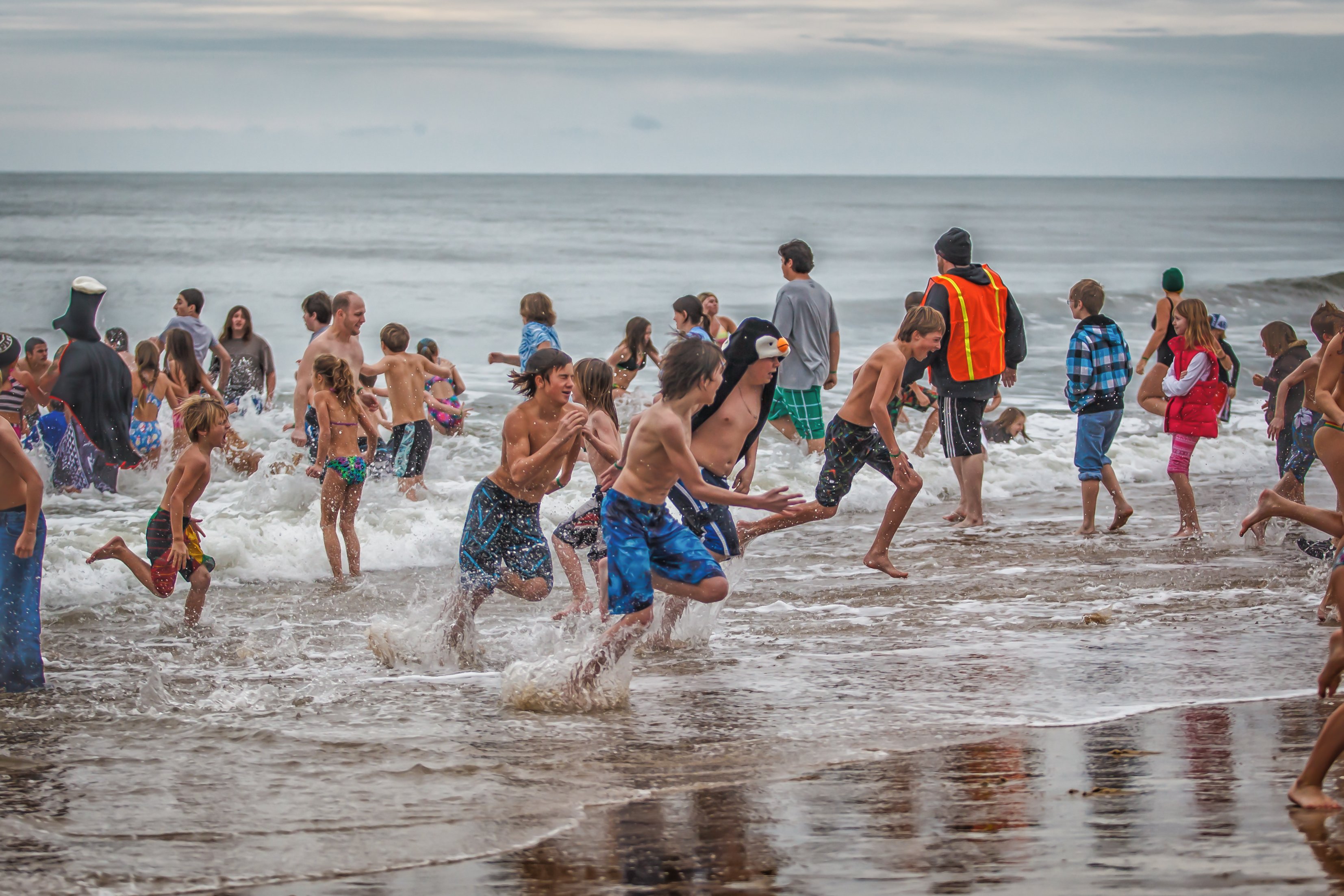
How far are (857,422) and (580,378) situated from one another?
70.7 inches

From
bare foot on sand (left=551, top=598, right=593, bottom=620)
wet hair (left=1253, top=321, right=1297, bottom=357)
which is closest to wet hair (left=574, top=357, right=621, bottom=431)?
bare foot on sand (left=551, top=598, right=593, bottom=620)

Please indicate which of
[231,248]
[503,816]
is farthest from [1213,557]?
[231,248]

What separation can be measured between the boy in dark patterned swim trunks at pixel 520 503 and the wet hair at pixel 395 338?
3.91 metres

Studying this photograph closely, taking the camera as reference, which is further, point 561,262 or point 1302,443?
point 561,262

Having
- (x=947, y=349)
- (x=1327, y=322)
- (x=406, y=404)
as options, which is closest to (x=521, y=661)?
(x=947, y=349)

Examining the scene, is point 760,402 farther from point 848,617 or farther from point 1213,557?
point 1213,557

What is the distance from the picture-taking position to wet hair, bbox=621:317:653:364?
11.1 m

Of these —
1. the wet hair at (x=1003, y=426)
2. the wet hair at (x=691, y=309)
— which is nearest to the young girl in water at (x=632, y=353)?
the wet hair at (x=691, y=309)

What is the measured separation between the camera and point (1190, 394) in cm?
881

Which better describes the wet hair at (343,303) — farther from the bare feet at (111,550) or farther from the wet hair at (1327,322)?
the wet hair at (1327,322)

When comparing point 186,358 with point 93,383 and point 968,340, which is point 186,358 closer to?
point 93,383

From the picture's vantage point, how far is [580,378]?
6.57 m

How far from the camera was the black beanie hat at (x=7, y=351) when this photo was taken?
19.0ft

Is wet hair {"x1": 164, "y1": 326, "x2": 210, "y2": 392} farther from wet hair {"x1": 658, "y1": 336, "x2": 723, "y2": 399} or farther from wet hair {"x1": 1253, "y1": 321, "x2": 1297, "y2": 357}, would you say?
wet hair {"x1": 1253, "y1": 321, "x2": 1297, "y2": 357}
